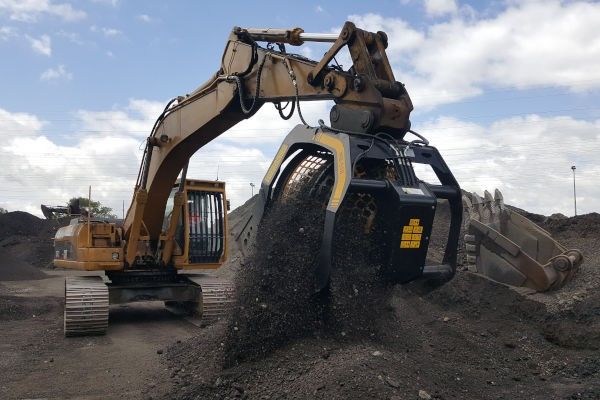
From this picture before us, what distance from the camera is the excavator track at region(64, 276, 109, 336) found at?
321 inches

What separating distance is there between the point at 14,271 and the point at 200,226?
1262cm

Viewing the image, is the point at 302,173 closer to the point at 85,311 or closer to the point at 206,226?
the point at 85,311

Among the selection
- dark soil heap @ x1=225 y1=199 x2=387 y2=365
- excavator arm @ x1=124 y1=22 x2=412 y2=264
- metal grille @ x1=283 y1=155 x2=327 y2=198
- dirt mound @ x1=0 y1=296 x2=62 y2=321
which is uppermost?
excavator arm @ x1=124 y1=22 x2=412 y2=264

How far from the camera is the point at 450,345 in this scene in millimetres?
6219

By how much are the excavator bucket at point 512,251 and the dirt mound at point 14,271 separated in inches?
579

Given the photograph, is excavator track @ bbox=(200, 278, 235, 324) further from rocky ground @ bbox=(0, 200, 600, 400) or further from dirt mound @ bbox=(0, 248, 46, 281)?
dirt mound @ bbox=(0, 248, 46, 281)

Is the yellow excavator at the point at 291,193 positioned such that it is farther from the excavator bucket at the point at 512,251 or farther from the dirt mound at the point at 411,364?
the dirt mound at the point at 411,364

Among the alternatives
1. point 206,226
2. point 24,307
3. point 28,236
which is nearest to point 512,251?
point 206,226

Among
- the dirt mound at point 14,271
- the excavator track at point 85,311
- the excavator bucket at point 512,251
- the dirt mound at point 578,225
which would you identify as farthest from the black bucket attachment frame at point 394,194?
the dirt mound at point 14,271

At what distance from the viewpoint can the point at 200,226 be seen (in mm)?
9742

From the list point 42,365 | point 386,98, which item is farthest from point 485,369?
point 42,365

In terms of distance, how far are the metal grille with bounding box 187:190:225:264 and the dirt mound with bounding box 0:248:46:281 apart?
1173cm

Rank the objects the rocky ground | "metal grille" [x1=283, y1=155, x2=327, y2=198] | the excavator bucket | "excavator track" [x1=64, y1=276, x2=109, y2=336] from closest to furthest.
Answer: the rocky ground
"metal grille" [x1=283, y1=155, x2=327, y2=198]
the excavator bucket
"excavator track" [x1=64, y1=276, x2=109, y2=336]

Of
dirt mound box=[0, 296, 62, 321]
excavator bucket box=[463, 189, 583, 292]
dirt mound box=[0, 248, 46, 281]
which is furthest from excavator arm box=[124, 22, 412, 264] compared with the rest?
dirt mound box=[0, 248, 46, 281]
